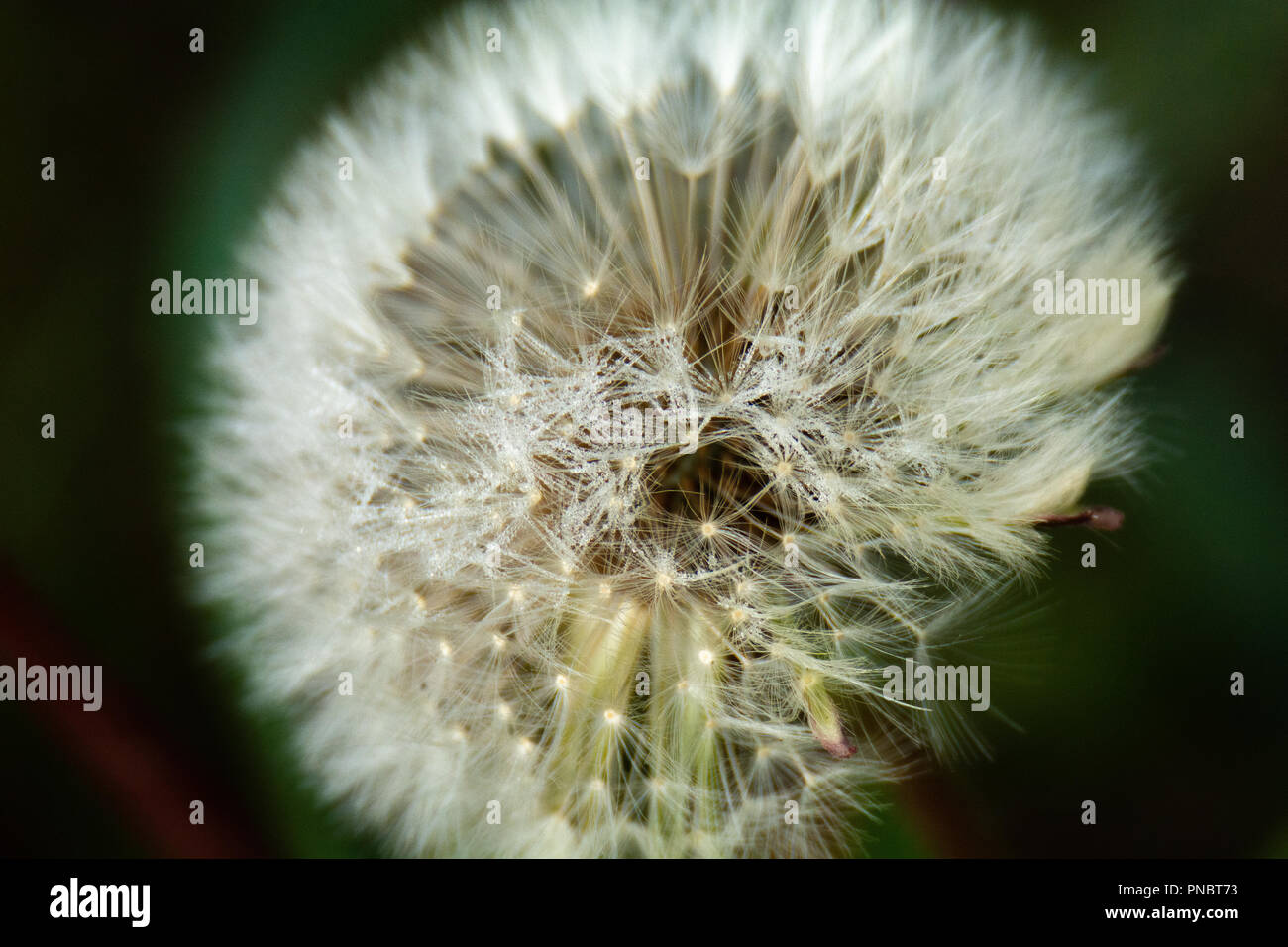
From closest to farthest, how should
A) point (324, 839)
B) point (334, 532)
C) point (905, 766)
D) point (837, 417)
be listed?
point (837, 417) → point (334, 532) → point (905, 766) → point (324, 839)

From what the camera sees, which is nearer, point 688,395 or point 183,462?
point 688,395

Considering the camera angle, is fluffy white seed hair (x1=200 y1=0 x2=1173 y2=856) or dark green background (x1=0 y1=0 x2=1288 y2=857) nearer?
fluffy white seed hair (x1=200 y1=0 x2=1173 y2=856)

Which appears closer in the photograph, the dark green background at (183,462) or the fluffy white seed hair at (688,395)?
the fluffy white seed hair at (688,395)

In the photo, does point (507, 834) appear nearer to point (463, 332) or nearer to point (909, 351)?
point (463, 332)

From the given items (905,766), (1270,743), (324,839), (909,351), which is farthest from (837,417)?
(324,839)
